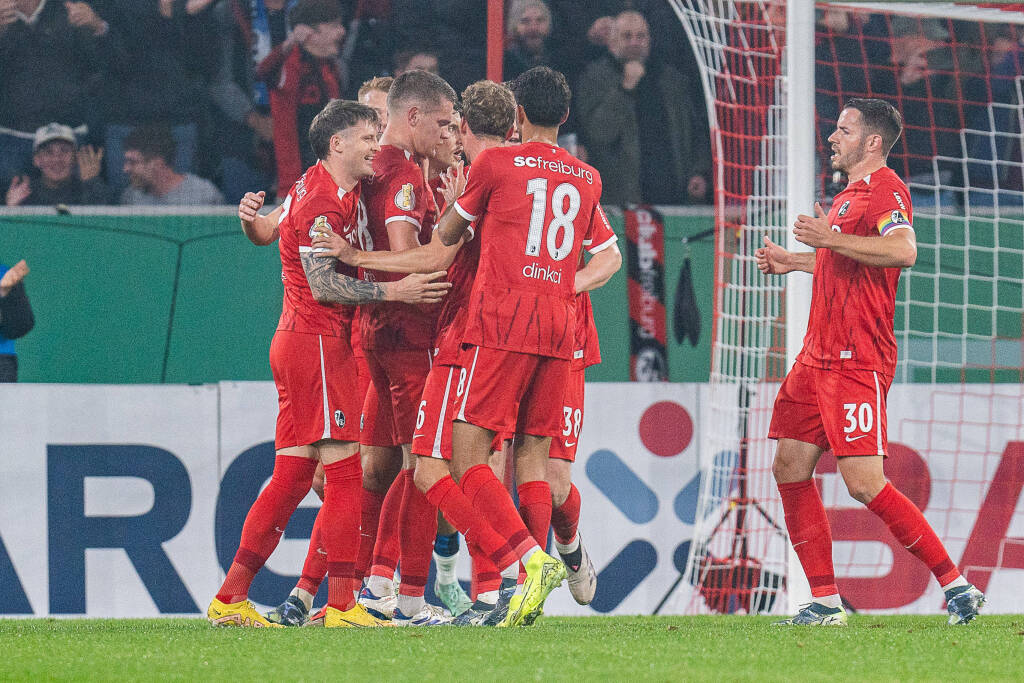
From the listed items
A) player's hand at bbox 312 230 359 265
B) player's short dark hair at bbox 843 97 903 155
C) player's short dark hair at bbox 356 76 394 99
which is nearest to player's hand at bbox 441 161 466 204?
player's hand at bbox 312 230 359 265

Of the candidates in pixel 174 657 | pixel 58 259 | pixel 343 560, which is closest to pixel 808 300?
pixel 343 560

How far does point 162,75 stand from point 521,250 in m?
5.61

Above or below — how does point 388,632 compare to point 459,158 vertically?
below

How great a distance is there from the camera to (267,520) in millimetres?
4836

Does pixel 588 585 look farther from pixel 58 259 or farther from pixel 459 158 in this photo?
pixel 58 259

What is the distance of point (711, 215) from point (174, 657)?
18.4 feet

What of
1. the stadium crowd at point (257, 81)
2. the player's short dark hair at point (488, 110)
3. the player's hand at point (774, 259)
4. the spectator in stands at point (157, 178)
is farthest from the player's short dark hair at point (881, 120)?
Result: the spectator in stands at point (157, 178)

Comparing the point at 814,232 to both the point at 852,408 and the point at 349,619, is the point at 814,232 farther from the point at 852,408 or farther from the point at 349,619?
the point at 349,619

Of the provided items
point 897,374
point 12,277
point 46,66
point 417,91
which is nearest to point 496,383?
point 417,91

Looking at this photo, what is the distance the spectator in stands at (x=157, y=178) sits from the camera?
887cm

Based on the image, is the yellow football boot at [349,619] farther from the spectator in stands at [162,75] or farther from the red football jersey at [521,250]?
the spectator in stands at [162,75]

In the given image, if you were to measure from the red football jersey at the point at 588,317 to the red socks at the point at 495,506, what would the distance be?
3.01 feet

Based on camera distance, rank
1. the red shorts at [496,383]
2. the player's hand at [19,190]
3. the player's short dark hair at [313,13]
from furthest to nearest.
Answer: the player's short dark hair at [313,13], the player's hand at [19,190], the red shorts at [496,383]

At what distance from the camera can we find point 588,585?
205 inches
